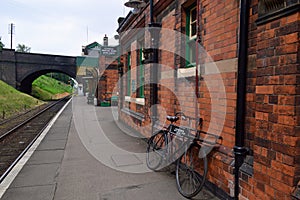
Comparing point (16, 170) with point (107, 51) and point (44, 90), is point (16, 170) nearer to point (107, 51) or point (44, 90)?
point (107, 51)

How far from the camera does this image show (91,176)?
155 inches

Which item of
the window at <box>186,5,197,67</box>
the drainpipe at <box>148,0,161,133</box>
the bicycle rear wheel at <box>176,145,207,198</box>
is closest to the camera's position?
the bicycle rear wheel at <box>176,145,207,198</box>

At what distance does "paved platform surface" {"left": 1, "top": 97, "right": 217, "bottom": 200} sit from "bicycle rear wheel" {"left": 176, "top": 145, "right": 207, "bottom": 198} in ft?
0.45

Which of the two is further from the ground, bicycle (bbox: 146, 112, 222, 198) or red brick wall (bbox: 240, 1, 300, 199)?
red brick wall (bbox: 240, 1, 300, 199)

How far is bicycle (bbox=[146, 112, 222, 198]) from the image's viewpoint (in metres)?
3.23

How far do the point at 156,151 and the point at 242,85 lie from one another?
231 cm

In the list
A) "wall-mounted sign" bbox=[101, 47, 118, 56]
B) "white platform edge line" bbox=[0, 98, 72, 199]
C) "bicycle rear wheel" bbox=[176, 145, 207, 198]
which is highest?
"wall-mounted sign" bbox=[101, 47, 118, 56]

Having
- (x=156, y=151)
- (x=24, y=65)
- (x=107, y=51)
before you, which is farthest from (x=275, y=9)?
(x=24, y=65)

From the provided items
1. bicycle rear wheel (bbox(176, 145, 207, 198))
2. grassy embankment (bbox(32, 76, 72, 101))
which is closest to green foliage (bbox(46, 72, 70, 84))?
grassy embankment (bbox(32, 76, 72, 101))

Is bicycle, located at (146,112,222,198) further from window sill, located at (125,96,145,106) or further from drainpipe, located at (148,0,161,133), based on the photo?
window sill, located at (125,96,145,106)

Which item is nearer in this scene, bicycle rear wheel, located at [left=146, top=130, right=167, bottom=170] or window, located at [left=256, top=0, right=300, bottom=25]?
window, located at [left=256, top=0, right=300, bottom=25]

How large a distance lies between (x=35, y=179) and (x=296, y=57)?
13.6 ft

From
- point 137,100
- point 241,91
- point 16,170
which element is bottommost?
point 16,170

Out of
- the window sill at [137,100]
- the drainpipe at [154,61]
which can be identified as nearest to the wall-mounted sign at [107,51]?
the window sill at [137,100]
